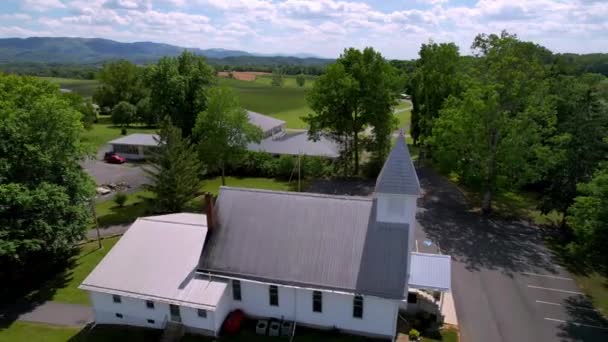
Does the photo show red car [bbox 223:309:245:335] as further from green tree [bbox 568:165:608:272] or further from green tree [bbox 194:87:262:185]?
green tree [bbox 194:87:262:185]

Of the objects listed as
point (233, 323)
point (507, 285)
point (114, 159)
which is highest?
point (114, 159)

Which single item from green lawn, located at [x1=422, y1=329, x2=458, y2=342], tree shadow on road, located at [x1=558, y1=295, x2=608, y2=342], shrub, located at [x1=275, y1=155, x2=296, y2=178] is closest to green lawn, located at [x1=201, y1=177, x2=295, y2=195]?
shrub, located at [x1=275, y1=155, x2=296, y2=178]

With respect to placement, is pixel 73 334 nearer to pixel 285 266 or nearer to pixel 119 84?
pixel 285 266

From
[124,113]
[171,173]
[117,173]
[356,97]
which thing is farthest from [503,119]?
[124,113]

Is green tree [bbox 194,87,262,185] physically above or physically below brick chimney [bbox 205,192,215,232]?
above

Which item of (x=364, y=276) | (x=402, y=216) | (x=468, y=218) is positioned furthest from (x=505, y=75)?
(x=364, y=276)

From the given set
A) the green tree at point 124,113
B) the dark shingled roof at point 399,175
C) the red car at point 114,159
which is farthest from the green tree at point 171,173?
the green tree at point 124,113
